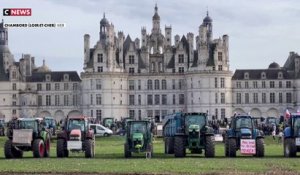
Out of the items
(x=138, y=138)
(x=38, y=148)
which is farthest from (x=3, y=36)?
(x=138, y=138)

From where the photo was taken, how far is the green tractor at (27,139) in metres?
35.9

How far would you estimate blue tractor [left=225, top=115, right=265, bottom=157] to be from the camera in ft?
118

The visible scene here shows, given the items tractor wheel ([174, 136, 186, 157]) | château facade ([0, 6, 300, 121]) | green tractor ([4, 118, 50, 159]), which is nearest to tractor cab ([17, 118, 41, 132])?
green tractor ([4, 118, 50, 159])

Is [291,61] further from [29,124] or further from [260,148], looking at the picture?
[29,124]

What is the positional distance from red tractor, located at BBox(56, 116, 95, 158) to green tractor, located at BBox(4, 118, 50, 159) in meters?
0.75

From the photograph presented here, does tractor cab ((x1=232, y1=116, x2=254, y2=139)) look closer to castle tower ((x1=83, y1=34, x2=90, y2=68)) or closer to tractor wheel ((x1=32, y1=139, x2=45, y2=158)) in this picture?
tractor wheel ((x1=32, y1=139, x2=45, y2=158))

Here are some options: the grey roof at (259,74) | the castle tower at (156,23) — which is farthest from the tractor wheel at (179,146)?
the castle tower at (156,23)

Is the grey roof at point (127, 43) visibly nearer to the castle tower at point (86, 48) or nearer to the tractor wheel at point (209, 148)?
the castle tower at point (86, 48)

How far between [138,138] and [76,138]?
9.77ft

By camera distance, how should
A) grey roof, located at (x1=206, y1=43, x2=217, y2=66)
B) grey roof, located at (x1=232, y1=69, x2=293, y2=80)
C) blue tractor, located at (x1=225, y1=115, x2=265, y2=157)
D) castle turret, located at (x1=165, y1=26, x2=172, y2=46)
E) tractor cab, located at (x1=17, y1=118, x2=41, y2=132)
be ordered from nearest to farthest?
blue tractor, located at (x1=225, y1=115, x2=265, y2=157), tractor cab, located at (x1=17, y1=118, x2=41, y2=132), grey roof, located at (x1=206, y1=43, x2=217, y2=66), grey roof, located at (x1=232, y1=69, x2=293, y2=80), castle turret, located at (x1=165, y1=26, x2=172, y2=46)

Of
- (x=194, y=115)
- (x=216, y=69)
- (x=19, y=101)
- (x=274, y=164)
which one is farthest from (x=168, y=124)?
(x=19, y=101)

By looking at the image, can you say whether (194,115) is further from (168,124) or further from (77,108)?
(77,108)

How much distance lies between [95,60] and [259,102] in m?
26.2

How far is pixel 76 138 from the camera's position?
36.4 meters
